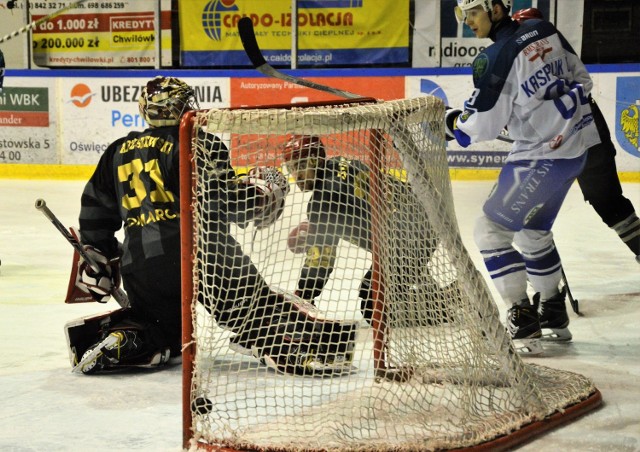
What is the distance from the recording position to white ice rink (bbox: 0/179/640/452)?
2570 mm

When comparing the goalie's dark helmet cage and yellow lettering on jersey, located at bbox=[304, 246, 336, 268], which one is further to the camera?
yellow lettering on jersey, located at bbox=[304, 246, 336, 268]

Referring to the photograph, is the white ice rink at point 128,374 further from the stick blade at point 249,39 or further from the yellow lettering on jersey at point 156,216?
the stick blade at point 249,39

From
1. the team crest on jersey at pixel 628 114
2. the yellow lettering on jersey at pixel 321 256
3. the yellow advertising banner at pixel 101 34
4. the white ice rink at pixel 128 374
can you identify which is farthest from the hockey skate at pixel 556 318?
the yellow advertising banner at pixel 101 34

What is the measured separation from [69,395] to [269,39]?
6869 millimetres

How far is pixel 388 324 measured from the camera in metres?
2.79

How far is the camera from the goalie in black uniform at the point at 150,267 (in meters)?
2.90

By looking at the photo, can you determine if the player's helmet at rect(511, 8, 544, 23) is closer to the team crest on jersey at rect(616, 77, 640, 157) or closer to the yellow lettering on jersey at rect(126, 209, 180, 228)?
the yellow lettering on jersey at rect(126, 209, 180, 228)

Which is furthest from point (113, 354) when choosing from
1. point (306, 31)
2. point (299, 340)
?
point (306, 31)

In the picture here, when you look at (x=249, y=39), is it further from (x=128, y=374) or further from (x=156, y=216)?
(x=128, y=374)

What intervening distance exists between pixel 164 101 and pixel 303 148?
73 centimetres

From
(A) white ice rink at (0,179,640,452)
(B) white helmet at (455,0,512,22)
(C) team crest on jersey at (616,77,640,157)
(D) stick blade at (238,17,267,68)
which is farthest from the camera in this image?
(C) team crest on jersey at (616,77,640,157)

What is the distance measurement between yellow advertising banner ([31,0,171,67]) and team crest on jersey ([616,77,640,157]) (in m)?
4.00

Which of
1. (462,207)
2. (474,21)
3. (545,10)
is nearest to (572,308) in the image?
(474,21)

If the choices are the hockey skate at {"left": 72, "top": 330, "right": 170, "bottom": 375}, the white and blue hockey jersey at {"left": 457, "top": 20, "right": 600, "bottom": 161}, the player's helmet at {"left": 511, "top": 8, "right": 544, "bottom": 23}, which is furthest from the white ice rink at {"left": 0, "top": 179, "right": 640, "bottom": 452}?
the player's helmet at {"left": 511, "top": 8, "right": 544, "bottom": 23}
